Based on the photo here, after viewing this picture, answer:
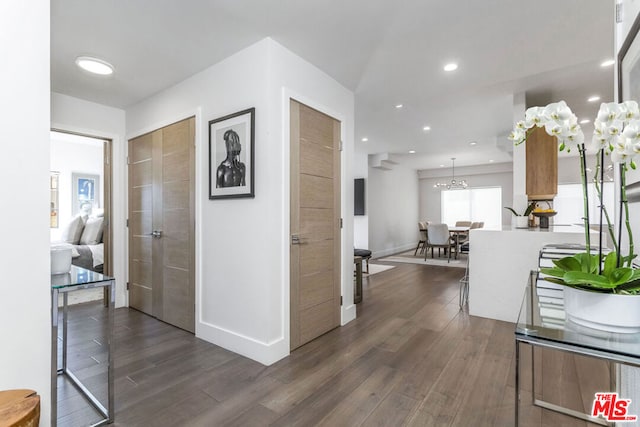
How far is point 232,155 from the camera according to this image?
2.46m

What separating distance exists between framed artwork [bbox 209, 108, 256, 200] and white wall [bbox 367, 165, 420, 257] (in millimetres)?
5371

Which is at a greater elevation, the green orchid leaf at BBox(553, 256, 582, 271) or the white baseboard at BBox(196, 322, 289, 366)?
the green orchid leaf at BBox(553, 256, 582, 271)

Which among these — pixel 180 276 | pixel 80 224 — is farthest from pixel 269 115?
pixel 80 224

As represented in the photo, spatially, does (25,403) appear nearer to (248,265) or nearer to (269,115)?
(248,265)

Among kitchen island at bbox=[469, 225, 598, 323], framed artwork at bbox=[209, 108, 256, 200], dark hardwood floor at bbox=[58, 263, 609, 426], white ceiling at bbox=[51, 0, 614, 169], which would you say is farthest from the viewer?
kitchen island at bbox=[469, 225, 598, 323]

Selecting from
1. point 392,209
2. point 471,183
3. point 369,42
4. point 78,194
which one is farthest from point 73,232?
point 471,183

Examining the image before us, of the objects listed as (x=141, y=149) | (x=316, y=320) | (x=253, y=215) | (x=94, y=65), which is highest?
(x=94, y=65)

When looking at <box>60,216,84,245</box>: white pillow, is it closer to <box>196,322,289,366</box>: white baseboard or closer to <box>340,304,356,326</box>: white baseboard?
<box>196,322,289,366</box>: white baseboard

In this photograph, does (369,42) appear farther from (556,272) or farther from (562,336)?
(562,336)

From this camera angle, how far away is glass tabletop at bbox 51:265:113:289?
4.82ft

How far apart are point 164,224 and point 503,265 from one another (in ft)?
11.6

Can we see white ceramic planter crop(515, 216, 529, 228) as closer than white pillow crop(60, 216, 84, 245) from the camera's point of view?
Yes

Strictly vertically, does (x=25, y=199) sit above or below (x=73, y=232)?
above

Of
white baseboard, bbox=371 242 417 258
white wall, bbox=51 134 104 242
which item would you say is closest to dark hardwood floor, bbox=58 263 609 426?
white wall, bbox=51 134 104 242
